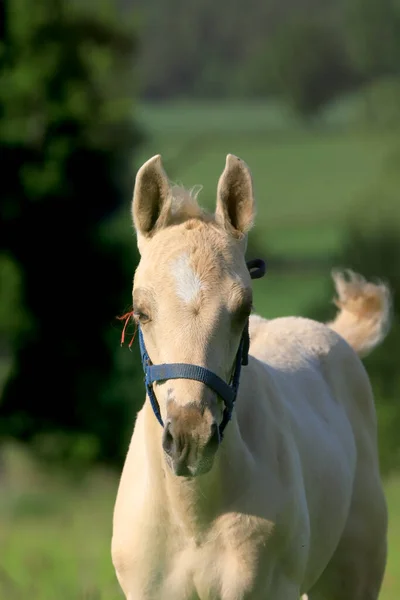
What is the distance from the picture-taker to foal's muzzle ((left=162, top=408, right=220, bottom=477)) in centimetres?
359

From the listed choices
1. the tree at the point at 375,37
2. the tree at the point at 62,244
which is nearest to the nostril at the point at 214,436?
the tree at the point at 62,244

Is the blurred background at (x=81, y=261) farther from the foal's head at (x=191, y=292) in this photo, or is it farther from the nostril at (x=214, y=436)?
Result: the nostril at (x=214, y=436)

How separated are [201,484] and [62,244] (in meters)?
26.9

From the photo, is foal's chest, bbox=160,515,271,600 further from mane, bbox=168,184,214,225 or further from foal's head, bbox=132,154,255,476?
mane, bbox=168,184,214,225

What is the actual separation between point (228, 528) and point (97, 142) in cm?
2636

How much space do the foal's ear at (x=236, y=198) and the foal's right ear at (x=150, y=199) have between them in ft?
0.60

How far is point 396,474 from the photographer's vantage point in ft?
66.3

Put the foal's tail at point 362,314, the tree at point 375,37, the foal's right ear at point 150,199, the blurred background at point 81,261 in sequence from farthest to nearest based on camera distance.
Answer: the tree at point 375,37 → the blurred background at point 81,261 → the foal's tail at point 362,314 → the foal's right ear at point 150,199

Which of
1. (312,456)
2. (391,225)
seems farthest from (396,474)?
(312,456)

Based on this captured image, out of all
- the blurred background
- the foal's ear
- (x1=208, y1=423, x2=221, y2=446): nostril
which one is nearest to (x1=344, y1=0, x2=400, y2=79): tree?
the blurred background

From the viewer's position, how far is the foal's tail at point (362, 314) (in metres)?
6.43

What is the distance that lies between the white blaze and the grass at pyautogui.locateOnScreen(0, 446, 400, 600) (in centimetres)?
299

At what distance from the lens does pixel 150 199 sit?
417cm

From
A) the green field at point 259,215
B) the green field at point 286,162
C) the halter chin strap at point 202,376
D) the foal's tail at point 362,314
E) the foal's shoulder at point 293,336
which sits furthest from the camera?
the green field at point 286,162
